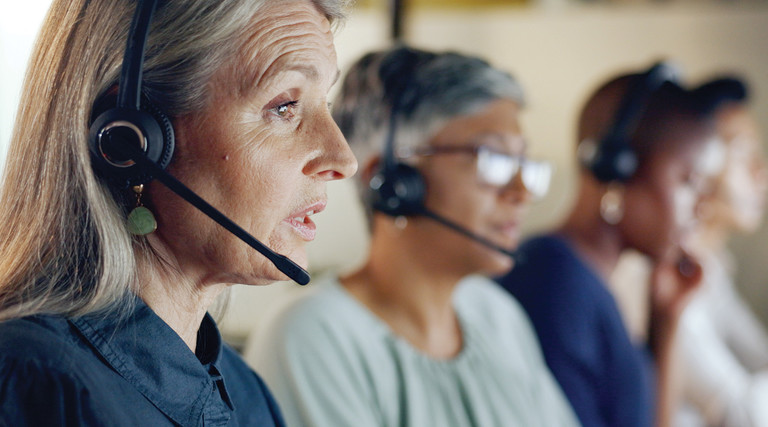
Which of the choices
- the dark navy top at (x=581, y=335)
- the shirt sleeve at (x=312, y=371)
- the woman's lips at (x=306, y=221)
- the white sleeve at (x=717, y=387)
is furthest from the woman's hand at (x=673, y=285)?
the woman's lips at (x=306, y=221)

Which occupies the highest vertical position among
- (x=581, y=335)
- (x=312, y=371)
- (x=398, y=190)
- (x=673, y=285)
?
(x=398, y=190)

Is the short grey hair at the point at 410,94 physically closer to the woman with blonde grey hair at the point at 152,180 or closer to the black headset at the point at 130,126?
the woman with blonde grey hair at the point at 152,180

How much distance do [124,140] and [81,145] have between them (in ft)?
0.13

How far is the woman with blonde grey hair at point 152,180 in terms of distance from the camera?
0.61 metres

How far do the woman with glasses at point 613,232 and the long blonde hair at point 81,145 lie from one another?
121cm

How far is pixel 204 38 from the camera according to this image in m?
0.65

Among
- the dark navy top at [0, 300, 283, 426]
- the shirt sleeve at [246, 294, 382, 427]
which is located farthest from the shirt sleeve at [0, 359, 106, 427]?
the shirt sleeve at [246, 294, 382, 427]

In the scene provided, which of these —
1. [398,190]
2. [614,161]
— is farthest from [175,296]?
[614,161]

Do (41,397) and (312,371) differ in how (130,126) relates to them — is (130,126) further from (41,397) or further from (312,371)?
(312,371)

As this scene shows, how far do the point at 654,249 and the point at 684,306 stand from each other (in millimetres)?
375

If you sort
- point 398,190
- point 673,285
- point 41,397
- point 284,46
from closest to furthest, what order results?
point 41,397, point 284,46, point 398,190, point 673,285

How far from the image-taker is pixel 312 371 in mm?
1149

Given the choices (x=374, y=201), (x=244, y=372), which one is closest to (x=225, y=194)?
(x=244, y=372)

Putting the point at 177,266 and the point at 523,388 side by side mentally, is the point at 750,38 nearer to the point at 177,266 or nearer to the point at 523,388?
the point at 523,388
